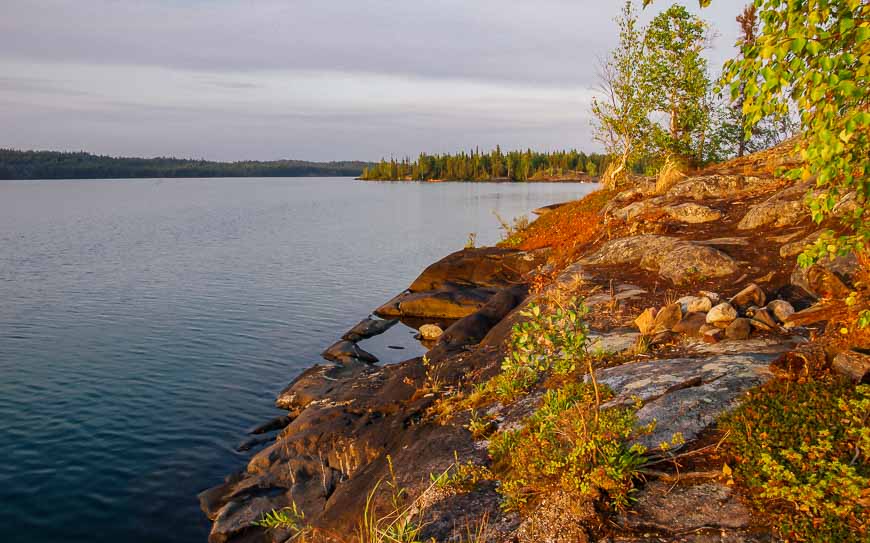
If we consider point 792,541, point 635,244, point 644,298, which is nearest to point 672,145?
point 635,244

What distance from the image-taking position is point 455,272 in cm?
2911

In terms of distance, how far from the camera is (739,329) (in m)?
8.93

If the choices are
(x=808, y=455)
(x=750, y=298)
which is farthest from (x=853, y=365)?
(x=750, y=298)

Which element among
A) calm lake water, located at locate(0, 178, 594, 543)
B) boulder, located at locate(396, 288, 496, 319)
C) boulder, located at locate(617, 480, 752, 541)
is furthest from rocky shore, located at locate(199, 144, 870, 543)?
boulder, located at locate(396, 288, 496, 319)

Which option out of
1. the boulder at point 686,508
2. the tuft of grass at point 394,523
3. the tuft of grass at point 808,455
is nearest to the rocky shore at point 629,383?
the boulder at point 686,508

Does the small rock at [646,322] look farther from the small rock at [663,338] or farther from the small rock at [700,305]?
the small rock at [700,305]

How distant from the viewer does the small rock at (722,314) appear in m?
9.41

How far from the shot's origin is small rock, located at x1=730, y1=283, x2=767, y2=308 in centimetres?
1005

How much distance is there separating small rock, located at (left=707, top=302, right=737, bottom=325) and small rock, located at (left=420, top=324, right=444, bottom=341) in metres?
14.0

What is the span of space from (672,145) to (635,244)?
21.3m

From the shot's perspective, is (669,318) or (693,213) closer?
(669,318)

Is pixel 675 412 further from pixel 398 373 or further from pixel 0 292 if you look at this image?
pixel 0 292

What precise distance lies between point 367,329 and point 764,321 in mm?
16223

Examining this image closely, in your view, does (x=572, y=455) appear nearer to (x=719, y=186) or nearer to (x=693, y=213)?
(x=693, y=213)
